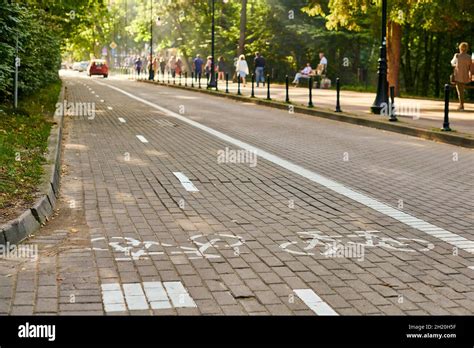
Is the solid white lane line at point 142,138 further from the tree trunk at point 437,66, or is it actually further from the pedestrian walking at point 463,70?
the tree trunk at point 437,66

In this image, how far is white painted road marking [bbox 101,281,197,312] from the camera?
16.6ft

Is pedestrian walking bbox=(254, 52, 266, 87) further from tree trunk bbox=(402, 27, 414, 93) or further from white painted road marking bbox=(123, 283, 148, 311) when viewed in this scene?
white painted road marking bbox=(123, 283, 148, 311)

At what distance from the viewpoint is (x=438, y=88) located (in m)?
39.3

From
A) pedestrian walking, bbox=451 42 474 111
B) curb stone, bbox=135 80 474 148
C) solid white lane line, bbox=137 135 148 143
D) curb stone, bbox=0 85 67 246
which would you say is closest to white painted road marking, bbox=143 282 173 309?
curb stone, bbox=0 85 67 246

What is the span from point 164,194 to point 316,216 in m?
2.16

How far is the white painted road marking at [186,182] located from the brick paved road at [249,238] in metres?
0.08

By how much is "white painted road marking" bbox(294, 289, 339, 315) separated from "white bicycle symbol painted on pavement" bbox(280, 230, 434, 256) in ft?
3.74

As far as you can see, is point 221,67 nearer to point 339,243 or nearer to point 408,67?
point 408,67

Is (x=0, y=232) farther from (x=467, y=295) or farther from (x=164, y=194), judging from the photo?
Result: (x=467, y=295)

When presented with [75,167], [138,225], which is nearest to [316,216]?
[138,225]

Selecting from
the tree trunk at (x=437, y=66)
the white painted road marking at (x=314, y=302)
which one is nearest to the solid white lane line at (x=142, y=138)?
the white painted road marking at (x=314, y=302)

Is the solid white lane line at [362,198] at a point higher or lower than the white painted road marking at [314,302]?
higher

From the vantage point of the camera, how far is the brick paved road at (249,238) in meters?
5.26

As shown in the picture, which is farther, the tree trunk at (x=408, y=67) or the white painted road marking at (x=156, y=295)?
the tree trunk at (x=408, y=67)
